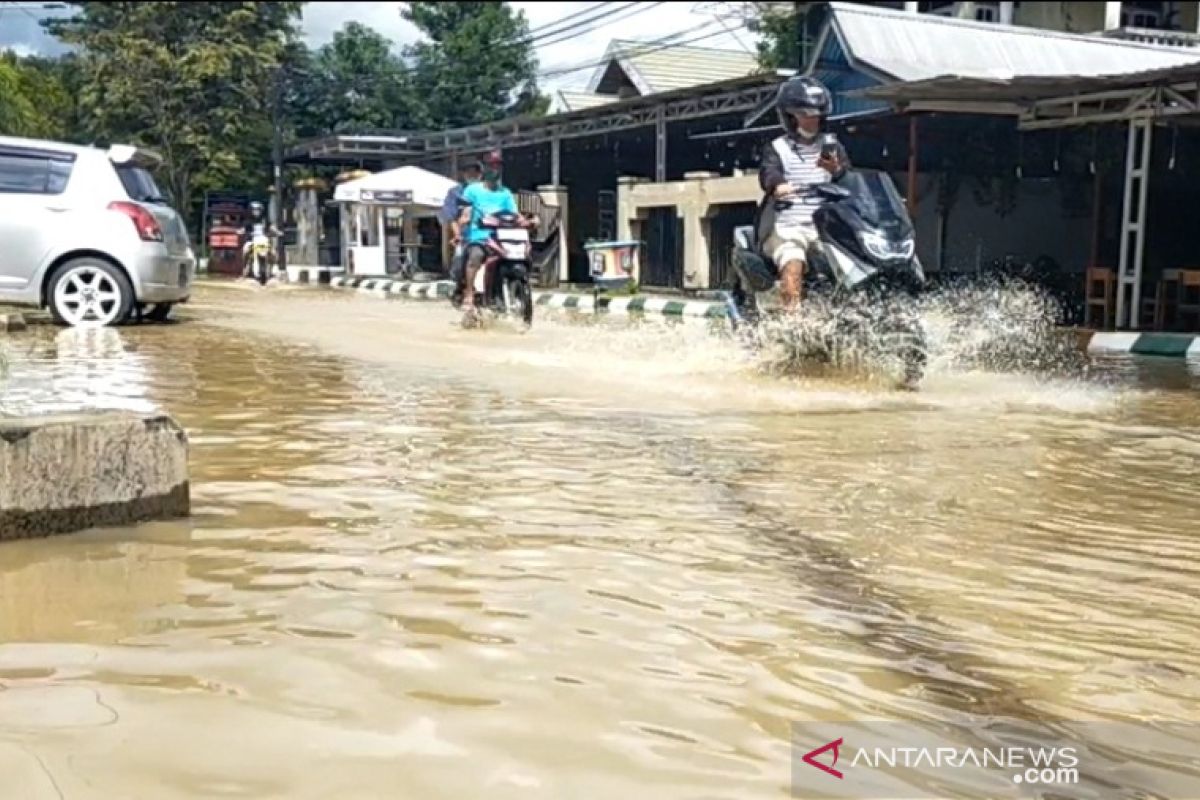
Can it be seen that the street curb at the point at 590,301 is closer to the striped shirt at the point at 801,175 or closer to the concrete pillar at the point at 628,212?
the concrete pillar at the point at 628,212

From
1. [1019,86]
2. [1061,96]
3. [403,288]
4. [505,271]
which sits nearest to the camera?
[505,271]

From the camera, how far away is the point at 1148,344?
38.2ft

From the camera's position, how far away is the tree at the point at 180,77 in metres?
35.1

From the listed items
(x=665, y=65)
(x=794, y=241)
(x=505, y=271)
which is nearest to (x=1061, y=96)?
(x=505, y=271)

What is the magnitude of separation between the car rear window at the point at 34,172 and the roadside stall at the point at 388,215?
1579cm

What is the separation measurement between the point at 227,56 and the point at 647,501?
113 feet

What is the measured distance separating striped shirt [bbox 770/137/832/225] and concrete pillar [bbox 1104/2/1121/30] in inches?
978

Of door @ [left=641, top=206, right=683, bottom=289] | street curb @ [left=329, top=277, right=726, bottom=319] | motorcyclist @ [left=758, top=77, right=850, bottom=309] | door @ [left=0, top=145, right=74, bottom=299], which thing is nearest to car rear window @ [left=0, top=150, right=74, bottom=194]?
door @ [left=0, top=145, right=74, bottom=299]

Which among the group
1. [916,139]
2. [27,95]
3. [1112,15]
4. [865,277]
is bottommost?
[865,277]

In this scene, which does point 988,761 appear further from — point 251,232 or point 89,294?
point 251,232

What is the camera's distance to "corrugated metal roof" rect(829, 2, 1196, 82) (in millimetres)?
18250

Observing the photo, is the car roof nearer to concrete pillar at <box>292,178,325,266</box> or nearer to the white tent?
the white tent

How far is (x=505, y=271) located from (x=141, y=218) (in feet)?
10.6

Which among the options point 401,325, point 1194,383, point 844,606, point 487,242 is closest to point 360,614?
point 844,606
